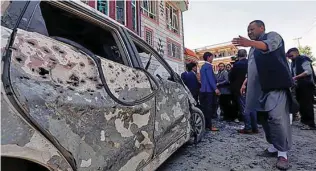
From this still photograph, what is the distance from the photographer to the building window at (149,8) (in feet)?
48.8

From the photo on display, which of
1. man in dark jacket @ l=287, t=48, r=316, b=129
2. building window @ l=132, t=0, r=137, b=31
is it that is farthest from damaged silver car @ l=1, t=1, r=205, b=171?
building window @ l=132, t=0, r=137, b=31

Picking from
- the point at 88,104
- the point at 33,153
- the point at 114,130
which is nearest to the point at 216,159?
the point at 114,130

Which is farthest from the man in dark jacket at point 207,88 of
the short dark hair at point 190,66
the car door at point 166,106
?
the car door at point 166,106

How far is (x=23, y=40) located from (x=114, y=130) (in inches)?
28.7

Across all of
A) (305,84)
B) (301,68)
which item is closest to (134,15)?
(301,68)

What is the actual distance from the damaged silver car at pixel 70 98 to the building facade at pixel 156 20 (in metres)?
7.75

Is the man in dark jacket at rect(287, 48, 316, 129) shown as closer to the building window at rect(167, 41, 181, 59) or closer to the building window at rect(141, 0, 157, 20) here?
the building window at rect(141, 0, 157, 20)

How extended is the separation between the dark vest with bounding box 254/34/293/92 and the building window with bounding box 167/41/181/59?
14.5 meters

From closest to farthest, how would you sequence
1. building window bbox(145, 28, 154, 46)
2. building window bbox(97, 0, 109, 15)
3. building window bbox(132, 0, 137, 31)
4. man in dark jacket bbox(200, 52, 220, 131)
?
man in dark jacket bbox(200, 52, 220, 131) → building window bbox(97, 0, 109, 15) → building window bbox(132, 0, 137, 31) → building window bbox(145, 28, 154, 46)

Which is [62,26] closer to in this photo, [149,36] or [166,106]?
[166,106]

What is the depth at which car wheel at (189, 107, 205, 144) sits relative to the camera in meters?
3.58

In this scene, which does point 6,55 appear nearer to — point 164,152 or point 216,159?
point 164,152

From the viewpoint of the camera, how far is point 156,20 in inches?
629

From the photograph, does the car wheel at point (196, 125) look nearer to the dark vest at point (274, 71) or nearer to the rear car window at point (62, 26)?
the dark vest at point (274, 71)
